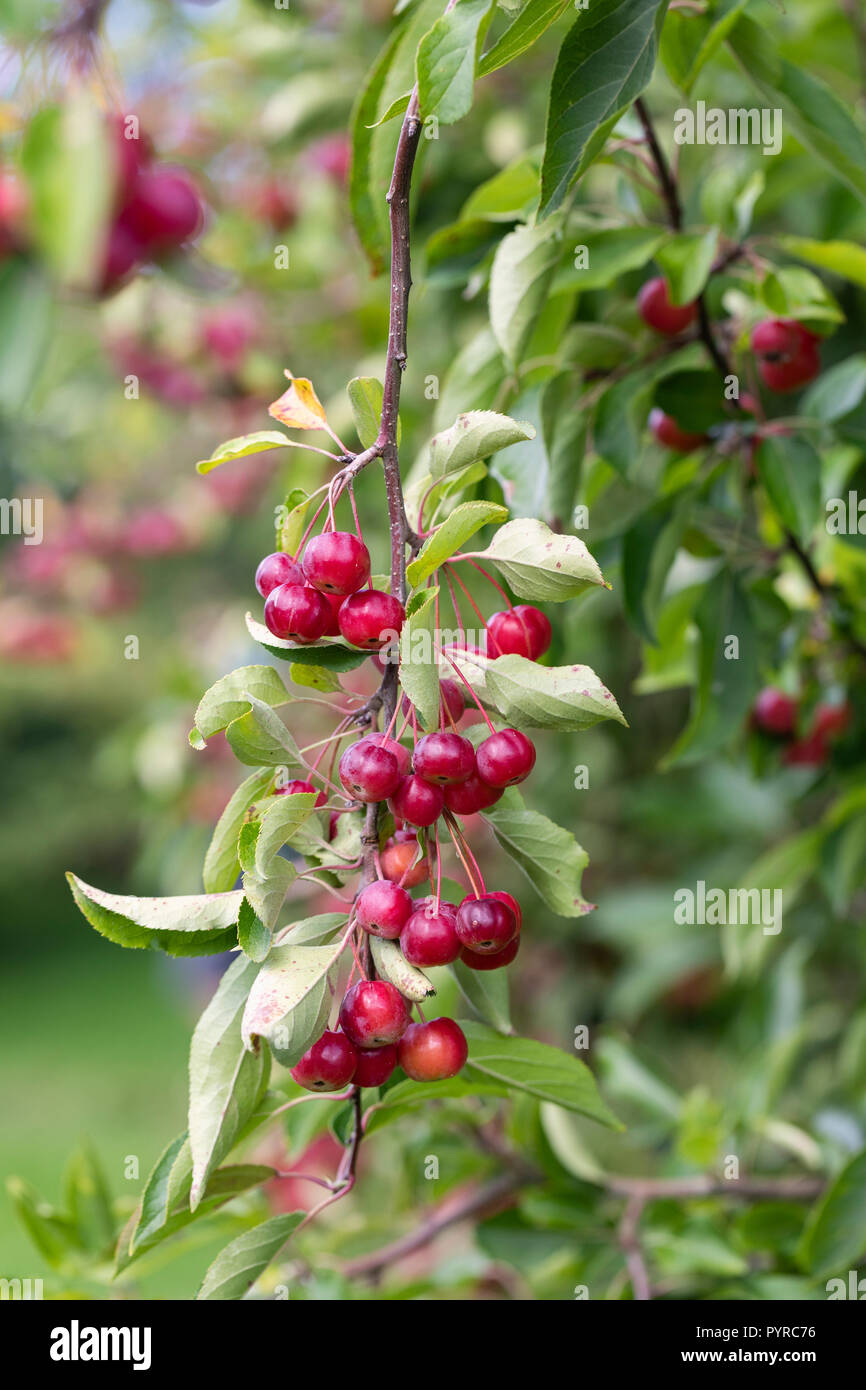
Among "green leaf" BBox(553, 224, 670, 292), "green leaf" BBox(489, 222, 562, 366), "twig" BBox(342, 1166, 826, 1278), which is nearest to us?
"green leaf" BBox(489, 222, 562, 366)

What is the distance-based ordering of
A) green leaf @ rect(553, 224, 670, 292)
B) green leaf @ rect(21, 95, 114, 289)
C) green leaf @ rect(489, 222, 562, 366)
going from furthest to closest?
green leaf @ rect(553, 224, 670, 292) < green leaf @ rect(489, 222, 562, 366) < green leaf @ rect(21, 95, 114, 289)

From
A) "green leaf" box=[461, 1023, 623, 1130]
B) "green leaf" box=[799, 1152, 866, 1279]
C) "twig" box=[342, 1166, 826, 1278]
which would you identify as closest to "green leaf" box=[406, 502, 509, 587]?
"green leaf" box=[461, 1023, 623, 1130]

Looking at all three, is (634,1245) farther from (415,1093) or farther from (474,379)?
(474,379)

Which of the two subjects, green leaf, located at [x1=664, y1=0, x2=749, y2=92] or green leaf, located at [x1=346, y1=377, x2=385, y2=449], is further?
green leaf, located at [x1=664, y1=0, x2=749, y2=92]

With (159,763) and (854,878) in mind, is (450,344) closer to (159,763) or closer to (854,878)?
(854,878)

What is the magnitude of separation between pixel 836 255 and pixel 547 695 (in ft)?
1.44

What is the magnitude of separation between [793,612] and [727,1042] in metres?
0.88

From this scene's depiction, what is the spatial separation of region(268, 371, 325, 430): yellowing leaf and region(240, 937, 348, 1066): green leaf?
21 centimetres

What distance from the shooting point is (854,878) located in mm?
978

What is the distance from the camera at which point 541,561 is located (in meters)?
0.43

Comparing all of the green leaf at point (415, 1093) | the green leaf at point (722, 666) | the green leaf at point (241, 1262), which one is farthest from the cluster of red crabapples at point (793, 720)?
the green leaf at point (241, 1262)

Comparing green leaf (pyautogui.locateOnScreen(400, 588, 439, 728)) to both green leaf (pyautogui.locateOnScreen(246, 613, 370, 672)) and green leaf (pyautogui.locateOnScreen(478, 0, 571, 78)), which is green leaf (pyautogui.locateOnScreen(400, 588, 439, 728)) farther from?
green leaf (pyautogui.locateOnScreen(478, 0, 571, 78))

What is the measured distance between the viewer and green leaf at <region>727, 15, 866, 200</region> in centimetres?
60
